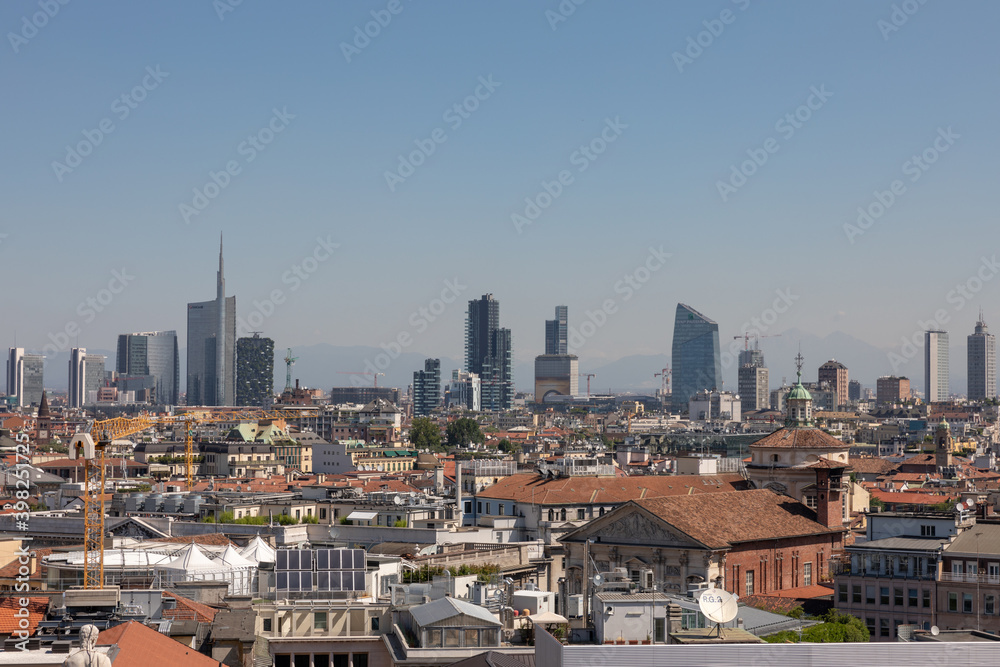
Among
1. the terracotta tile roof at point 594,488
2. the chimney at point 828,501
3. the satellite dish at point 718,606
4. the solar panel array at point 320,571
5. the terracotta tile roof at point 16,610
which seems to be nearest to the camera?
the terracotta tile roof at point 16,610

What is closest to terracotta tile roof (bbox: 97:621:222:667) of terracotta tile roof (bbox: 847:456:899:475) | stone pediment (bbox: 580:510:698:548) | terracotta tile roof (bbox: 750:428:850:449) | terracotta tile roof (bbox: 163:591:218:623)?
terracotta tile roof (bbox: 163:591:218:623)

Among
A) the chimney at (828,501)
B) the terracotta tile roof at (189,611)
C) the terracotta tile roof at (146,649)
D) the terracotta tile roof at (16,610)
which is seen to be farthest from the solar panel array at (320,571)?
the chimney at (828,501)

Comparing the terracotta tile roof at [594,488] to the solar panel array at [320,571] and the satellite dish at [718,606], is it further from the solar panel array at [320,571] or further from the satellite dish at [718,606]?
the satellite dish at [718,606]

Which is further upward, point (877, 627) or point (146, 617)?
point (146, 617)

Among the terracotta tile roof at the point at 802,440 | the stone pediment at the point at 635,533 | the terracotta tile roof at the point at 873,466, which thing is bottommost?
the terracotta tile roof at the point at 873,466

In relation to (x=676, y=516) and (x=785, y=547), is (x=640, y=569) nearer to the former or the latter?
(x=676, y=516)

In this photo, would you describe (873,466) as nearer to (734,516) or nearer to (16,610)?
(734,516)

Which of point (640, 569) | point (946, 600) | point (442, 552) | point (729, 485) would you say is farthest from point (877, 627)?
point (729, 485)
